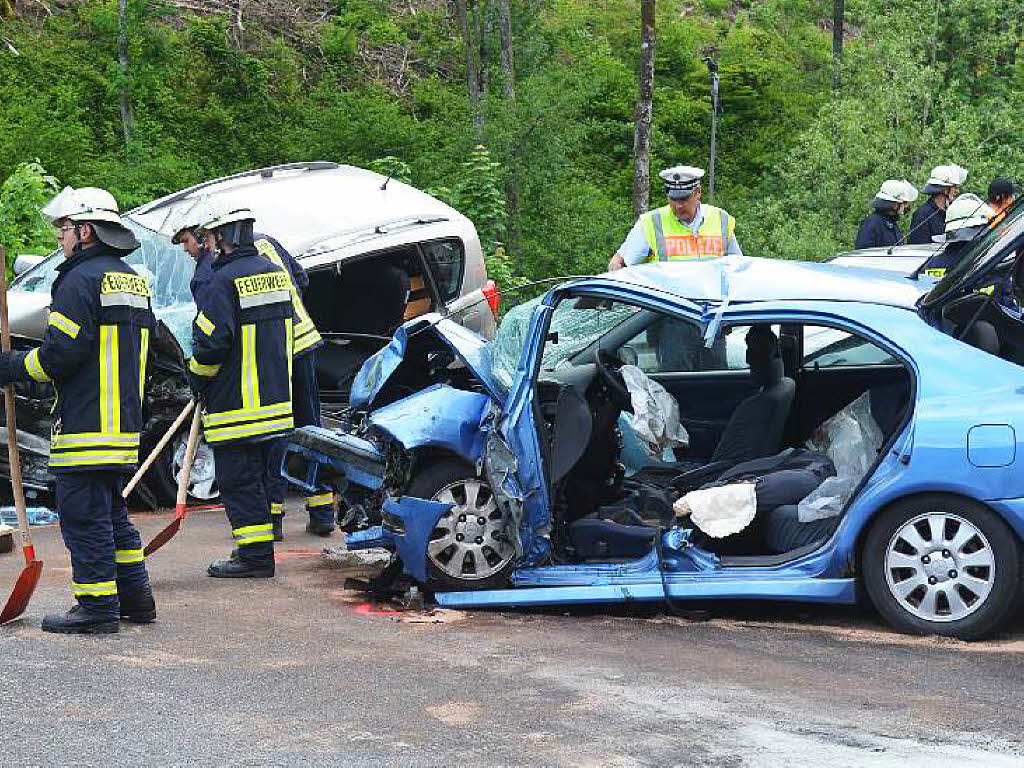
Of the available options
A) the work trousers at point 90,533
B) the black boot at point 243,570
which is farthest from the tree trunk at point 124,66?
the work trousers at point 90,533

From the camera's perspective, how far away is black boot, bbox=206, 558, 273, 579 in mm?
8031

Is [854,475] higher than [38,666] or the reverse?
higher

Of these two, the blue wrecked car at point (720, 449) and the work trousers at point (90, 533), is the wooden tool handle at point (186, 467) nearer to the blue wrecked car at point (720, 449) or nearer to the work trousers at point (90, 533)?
the blue wrecked car at point (720, 449)

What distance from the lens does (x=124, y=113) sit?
2455cm

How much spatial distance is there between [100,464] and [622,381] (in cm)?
254

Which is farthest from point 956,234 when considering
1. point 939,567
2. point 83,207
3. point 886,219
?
point 83,207

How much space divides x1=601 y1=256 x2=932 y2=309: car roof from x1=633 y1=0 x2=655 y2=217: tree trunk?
15.6 metres

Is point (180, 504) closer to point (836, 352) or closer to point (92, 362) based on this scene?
point (92, 362)

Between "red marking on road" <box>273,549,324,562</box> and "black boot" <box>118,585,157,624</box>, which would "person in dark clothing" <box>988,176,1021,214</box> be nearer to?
"red marking on road" <box>273,549,324,562</box>

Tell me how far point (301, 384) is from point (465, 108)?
69.8ft

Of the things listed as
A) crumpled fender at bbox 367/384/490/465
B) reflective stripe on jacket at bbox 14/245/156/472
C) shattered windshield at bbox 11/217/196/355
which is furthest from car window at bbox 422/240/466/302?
reflective stripe on jacket at bbox 14/245/156/472

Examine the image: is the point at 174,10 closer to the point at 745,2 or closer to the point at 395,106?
the point at 395,106

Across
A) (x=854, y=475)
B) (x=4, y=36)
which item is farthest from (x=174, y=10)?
(x=854, y=475)

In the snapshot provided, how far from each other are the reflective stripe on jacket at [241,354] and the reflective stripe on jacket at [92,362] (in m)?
1.28
